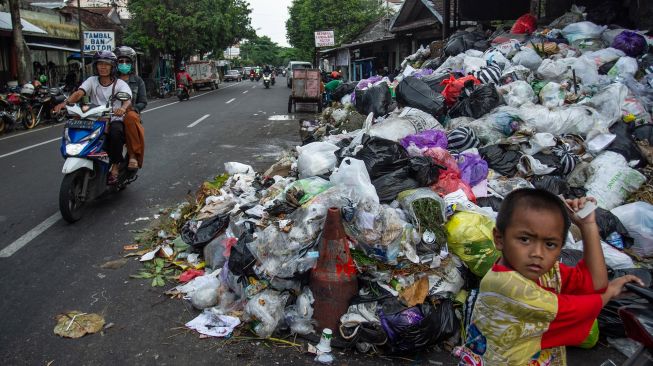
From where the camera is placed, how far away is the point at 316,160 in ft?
16.0

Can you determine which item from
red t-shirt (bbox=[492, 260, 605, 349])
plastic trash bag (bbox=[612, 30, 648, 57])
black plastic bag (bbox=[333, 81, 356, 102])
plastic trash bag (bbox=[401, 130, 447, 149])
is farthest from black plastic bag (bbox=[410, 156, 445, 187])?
black plastic bag (bbox=[333, 81, 356, 102])

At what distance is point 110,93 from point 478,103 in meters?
4.60

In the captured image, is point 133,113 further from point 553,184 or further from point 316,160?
point 553,184

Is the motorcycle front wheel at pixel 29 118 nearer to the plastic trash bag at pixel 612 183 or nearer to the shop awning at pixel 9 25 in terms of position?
the shop awning at pixel 9 25

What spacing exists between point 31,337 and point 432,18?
713 inches

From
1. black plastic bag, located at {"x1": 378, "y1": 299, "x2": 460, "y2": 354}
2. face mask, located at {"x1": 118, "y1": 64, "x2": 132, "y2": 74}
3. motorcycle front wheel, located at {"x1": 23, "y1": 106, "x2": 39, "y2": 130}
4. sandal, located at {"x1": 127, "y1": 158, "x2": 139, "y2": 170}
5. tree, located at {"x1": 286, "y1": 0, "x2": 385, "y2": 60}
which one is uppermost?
tree, located at {"x1": 286, "y1": 0, "x2": 385, "y2": 60}

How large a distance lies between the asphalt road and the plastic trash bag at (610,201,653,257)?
4.34 ft

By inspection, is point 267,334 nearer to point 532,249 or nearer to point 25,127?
point 532,249

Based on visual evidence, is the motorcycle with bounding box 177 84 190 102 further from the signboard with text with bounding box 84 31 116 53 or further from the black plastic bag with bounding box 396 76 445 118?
the black plastic bag with bounding box 396 76 445 118

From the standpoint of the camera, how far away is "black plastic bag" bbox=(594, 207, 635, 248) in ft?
13.2

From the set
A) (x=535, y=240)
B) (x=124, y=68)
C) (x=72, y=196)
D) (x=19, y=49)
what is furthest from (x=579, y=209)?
(x=19, y=49)

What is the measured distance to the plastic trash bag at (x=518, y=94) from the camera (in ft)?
21.5

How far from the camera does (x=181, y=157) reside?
340 inches

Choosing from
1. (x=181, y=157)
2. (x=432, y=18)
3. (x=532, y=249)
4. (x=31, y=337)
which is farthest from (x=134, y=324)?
(x=432, y=18)
